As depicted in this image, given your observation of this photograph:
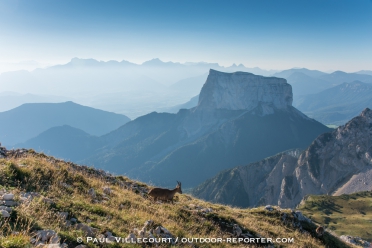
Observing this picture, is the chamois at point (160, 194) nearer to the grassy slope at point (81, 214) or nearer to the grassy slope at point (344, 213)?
the grassy slope at point (81, 214)

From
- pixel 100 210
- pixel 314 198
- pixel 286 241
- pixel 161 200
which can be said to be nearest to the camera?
pixel 100 210

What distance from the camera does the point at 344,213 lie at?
134 m

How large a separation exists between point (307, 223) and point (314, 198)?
163945mm

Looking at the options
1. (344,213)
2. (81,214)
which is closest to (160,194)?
(81,214)

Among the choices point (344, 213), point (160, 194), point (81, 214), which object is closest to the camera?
point (81, 214)

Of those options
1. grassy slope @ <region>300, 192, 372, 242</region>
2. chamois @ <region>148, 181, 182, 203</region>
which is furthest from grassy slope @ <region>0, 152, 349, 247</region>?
grassy slope @ <region>300, 192, 372, 242</region>

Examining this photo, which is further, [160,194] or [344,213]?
[344,213]

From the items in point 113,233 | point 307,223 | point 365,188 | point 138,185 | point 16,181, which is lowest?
point 365,188

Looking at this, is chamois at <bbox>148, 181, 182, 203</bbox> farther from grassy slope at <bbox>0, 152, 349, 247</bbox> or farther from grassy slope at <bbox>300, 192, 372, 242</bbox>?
grassy slope at <bbox>300, 192, 372, 242</bbox>

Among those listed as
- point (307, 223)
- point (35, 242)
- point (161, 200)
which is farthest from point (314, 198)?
point (35, 242)

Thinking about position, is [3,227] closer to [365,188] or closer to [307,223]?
[307,223]

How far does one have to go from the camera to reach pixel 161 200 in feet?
54.9

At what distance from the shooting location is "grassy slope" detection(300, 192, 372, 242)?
10414cm

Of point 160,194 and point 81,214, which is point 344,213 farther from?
point 81,214
